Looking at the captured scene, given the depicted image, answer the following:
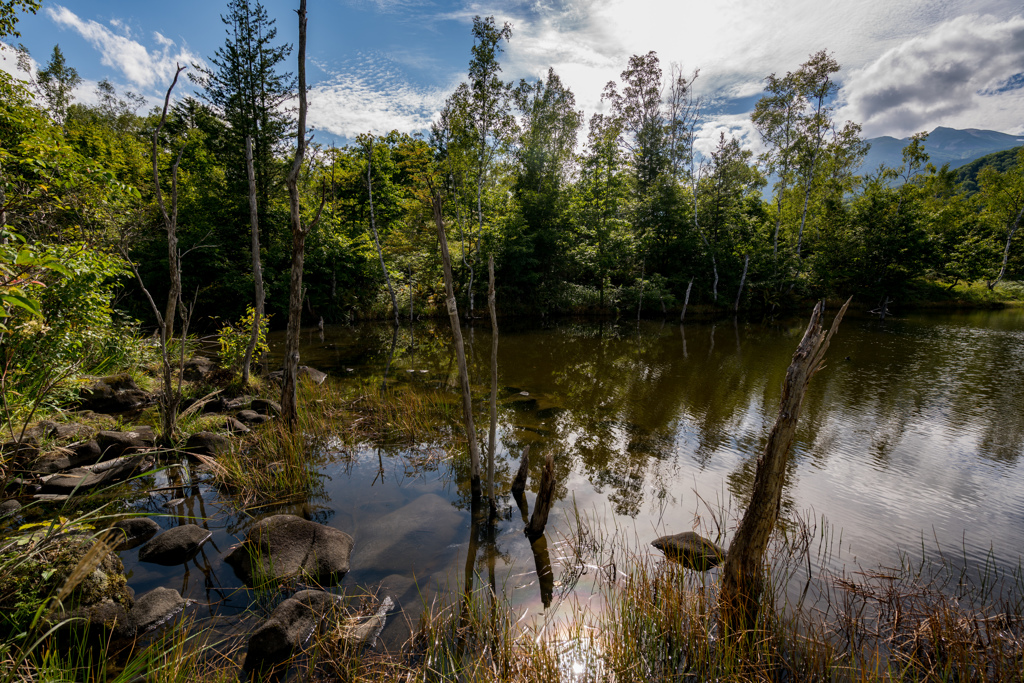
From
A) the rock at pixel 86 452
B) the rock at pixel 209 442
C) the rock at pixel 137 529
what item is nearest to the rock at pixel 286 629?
the rock at pixel 137 529

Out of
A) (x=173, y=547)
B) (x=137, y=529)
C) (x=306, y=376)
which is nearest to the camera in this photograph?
(x=173, y=547)

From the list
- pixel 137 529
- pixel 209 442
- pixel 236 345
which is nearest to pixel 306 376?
A: pixel 236 345

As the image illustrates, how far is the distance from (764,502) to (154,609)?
5.05 meters

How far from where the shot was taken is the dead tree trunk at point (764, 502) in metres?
3.16

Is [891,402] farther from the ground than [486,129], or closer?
closer

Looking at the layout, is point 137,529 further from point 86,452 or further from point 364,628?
point 364,628

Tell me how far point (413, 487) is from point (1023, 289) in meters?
47.0

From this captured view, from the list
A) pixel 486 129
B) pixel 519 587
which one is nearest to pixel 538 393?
pixel 519 587

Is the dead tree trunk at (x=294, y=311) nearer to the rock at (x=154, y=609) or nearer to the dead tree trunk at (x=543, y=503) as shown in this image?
the rock at (x=154, y=609)

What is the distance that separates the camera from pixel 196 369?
10344 millimetres

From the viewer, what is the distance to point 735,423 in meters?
9.16

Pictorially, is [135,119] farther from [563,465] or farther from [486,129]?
[563,465]

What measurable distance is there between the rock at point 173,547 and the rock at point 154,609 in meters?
0.78

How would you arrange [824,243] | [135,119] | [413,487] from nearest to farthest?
[413,487] → [824,243] → [135,119]
